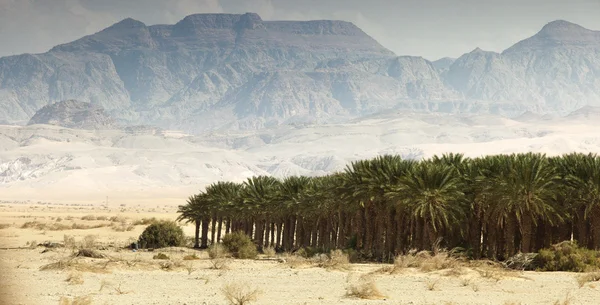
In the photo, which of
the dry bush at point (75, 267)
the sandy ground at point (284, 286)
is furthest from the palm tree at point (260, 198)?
the dry bush at point (75, 267)

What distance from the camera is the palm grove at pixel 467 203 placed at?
49469mm

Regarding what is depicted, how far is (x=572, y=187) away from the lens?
5059 centimetres

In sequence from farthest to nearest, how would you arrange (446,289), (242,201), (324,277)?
1. (242,201)
2. (324,277)
3. (446,289)

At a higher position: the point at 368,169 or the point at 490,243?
the point at 368,169

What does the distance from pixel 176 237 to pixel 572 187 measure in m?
40.5

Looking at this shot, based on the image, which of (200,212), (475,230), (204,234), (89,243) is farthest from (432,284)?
(200,212)

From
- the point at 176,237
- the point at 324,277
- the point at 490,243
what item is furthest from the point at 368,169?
the point at 176,237

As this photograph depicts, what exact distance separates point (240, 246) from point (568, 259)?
2545 cm

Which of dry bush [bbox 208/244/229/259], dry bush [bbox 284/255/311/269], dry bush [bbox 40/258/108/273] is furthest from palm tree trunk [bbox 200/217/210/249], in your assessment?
dry bush [bbox 40/258/108/273]

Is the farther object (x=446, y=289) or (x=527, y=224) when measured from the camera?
(x=527, y=224)

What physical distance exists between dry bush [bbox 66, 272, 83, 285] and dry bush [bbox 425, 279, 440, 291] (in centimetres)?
1298

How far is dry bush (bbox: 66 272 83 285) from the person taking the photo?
34272 millimetres

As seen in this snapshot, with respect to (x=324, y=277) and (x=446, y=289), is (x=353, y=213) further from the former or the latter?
(x=446, y=289)

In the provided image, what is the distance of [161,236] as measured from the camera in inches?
3108
